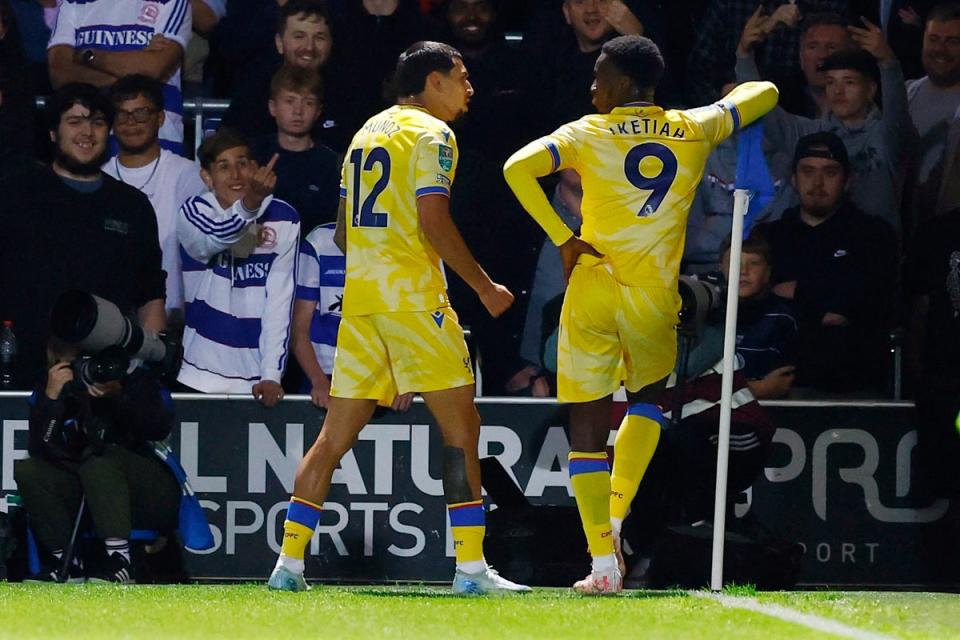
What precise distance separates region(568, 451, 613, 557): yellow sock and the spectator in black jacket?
2.24 m

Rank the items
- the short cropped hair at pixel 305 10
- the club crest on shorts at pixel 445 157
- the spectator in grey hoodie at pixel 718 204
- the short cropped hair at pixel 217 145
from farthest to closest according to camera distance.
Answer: the short cropped hair at pixel 305 10
the spectator in grey hoodie at pixel 718 204
the short cropped hair at pixel 217 145
the club crest on shorts at pixel 445 157

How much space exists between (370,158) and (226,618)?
1.82m

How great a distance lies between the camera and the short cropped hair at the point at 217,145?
903 cm

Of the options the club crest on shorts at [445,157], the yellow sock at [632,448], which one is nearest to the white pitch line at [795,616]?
the yellow sock at [632,448]

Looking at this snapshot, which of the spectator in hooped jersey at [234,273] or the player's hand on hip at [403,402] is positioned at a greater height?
the spectator in hooped jersey at [234,273]

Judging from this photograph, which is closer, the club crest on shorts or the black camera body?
the club crest on shorts

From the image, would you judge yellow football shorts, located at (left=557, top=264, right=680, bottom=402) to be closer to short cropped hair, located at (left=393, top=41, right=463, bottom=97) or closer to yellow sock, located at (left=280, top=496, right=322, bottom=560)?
short cropped hair, located at (left=393, top=41, right=463, bottom=97)

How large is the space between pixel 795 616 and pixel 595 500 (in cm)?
107

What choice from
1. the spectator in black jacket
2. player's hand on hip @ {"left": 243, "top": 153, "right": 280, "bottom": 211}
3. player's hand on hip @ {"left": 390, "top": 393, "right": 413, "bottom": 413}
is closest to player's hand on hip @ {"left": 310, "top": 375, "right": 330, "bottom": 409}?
player's hand on hip @ {"left": 390, "top": 393, "right": 413, "bottom": 413}

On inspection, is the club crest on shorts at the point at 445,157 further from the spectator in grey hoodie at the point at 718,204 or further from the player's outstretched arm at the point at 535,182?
the spectator in grey hoodie at the point at 718,204

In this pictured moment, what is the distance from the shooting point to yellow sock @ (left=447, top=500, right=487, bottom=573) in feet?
22.1

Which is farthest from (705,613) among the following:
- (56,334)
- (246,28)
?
(246,28)

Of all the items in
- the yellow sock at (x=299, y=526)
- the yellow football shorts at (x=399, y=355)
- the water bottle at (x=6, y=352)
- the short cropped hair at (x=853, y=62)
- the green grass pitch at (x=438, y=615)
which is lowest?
the green grass pitch at (x=438, y=615)

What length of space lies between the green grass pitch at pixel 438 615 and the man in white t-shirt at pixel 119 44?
11.7 feet
